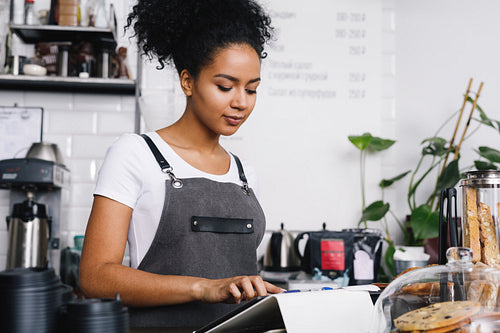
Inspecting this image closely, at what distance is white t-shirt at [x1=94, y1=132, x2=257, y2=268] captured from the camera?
1.19m

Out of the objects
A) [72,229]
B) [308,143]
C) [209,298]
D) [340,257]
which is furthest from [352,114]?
[209,298]

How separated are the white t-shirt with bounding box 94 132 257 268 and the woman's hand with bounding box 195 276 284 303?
32 cm

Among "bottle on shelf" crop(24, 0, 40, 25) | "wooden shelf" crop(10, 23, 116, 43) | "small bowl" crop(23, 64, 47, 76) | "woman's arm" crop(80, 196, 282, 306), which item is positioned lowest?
"woman's arm" crop(80, 196, 282, 306)

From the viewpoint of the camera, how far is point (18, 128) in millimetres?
2832

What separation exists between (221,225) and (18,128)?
1979mm

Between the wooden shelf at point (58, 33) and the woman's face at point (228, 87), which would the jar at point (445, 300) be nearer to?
the woman's face at point (228, 87)

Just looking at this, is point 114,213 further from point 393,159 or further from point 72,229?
point 393,159

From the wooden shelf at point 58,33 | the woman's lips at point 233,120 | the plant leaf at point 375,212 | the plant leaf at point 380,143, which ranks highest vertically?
the wooden shelf at point 58,33

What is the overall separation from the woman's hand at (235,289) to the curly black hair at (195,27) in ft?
1.96

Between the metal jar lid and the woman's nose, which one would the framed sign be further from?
the metal jar lid

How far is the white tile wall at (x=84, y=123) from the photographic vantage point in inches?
112

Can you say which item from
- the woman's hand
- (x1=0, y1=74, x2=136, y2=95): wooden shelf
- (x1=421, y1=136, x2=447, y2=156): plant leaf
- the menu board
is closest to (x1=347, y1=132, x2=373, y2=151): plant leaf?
the menu board

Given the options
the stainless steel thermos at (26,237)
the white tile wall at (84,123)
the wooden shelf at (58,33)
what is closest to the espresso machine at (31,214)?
the stainless steel thermos at (26,237)

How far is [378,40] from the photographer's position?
2936 mm
